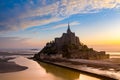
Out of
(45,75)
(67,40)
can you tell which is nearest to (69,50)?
(67,40)

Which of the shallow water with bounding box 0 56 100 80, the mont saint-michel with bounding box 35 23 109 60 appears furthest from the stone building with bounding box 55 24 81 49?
the shallow water with bounding box 0 56 100 80

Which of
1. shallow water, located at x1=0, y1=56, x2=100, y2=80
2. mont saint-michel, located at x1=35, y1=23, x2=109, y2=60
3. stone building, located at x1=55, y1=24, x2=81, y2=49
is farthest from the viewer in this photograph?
stone building, located at x1=55, y1=24, x2=81, y2=49

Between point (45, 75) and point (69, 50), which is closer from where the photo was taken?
point (45, 75)

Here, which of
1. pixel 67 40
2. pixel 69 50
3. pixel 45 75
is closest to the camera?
pixel 45 75

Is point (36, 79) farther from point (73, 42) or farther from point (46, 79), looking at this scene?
point (73, 42)

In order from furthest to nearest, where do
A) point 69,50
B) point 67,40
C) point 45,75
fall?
point 67,40 < point 69,50 < point 45,75

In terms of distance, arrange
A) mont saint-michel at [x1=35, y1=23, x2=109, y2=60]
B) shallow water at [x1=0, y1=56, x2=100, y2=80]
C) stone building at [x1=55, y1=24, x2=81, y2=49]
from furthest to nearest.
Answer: stone building at [x1=55, y1=24, x2=81, y2=49], mont saint-michel at [x1=35, y1=23, x2=109, y2=60], shallow water at [x1=0, y1=56, x2=100, y2=80]

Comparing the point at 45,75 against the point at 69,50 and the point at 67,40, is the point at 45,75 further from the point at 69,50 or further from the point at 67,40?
the point at 67,40

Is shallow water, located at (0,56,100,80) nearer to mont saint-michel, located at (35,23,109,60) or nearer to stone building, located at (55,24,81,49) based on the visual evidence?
mont saint-michel, located at (35,23,109,60)

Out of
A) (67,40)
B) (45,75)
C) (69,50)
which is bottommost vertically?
(45,75)

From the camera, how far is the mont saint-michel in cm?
8812

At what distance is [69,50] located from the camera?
9169cm

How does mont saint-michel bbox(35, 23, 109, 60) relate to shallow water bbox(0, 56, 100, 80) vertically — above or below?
above

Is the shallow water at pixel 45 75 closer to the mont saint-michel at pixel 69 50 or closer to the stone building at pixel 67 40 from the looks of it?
the mont saint-michel at pixel 69 50
